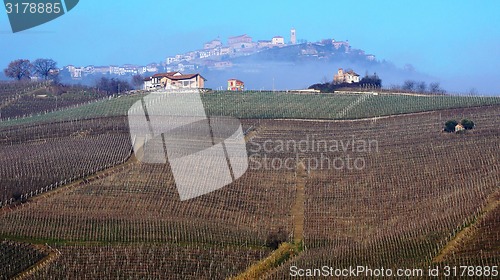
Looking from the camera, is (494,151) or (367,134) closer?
(494,151)

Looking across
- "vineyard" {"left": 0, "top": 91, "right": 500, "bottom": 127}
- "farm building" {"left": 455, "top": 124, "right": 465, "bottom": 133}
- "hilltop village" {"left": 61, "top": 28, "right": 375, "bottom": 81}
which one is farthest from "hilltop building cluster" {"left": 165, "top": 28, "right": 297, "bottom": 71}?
"farm building" {"left": 455, "top": 124, "right": 465, "bottom": 133}

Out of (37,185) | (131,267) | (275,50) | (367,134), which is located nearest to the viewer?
(131,267)

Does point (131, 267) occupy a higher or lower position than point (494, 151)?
lower

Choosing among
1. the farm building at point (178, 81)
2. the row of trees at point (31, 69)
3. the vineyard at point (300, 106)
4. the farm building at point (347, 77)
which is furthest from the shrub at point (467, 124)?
the row of trees at point (31, 69)

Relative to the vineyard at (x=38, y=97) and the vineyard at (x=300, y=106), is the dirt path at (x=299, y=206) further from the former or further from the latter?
the vineyard at (x=38, y=97)

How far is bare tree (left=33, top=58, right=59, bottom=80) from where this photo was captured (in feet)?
258

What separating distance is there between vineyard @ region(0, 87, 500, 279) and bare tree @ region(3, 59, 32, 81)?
121 ft

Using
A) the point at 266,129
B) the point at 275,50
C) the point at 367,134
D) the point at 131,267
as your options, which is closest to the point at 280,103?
the point at 266,129

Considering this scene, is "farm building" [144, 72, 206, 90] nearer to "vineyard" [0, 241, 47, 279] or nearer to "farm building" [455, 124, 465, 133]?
"farm building" [455, 124, 465, 133]

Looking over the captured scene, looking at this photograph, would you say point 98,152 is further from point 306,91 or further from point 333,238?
point 306,91

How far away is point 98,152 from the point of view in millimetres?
35031

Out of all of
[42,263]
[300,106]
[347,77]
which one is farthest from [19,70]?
[42,263]

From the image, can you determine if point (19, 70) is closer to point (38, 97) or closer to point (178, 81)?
point (38, 97)

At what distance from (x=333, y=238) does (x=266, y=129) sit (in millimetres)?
16771
